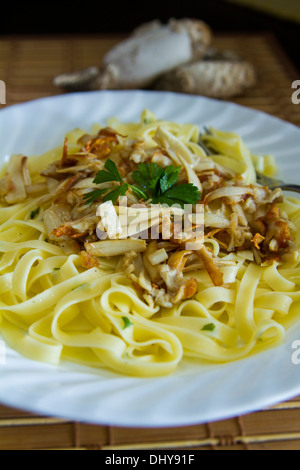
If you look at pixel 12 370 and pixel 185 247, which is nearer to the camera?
pixel 12 370

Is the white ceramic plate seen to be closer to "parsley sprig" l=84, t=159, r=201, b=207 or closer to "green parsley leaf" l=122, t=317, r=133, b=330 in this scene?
"green parsley leaf" l=122, t=317, r=133, b=330

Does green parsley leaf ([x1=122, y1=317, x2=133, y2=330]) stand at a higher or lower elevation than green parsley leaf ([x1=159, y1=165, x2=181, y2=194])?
lower

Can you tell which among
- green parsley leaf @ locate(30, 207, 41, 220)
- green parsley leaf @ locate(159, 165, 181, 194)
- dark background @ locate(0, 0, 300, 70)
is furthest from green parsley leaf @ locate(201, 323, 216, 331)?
dark background @ locate(0, 0, 300, 70)

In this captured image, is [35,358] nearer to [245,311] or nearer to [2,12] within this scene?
[245,311]

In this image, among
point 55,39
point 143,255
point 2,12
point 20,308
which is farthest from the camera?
point 2,12
